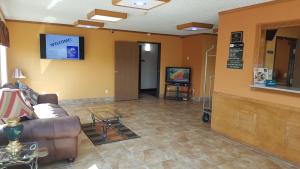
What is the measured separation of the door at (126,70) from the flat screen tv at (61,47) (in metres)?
1.14

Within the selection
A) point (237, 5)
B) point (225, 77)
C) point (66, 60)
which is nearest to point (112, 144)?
point (225, 77)

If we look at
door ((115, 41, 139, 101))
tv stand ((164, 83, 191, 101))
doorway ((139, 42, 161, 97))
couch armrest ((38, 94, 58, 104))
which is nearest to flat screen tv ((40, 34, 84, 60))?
door ((115, 41, 139, 101))

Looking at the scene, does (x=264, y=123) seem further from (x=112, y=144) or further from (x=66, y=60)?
(x=66, y=60)

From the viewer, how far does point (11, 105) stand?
6.40ft

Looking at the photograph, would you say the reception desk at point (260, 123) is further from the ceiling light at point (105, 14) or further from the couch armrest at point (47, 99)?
the couch armrest at point (47, 99)

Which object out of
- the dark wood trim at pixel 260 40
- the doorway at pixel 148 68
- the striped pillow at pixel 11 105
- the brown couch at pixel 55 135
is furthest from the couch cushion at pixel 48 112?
the doorway at pixel 148 68

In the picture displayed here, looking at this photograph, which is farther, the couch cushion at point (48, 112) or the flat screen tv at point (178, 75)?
the flat screen tv at point (178, 75)

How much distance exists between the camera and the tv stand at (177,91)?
733cm

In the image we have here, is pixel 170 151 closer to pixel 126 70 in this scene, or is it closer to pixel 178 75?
pixel 126 70

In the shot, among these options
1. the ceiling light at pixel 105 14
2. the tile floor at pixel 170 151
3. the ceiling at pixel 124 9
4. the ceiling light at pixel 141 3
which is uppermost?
the ceiling at pixel 124 9

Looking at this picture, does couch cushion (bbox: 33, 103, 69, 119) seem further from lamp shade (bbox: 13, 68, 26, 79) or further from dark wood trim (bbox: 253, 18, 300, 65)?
dark wood trim (bbox: 253, 18, 300, 65)

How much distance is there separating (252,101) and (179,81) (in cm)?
391

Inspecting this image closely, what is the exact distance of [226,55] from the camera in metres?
3.87

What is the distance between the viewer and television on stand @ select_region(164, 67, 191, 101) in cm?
724
